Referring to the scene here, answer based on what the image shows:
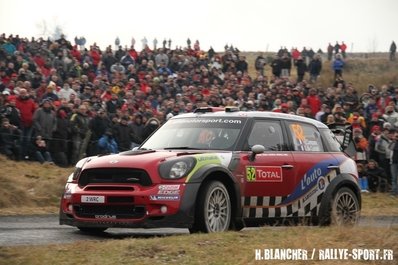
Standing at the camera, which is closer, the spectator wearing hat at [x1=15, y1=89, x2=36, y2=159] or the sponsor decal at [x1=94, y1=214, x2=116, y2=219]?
the sponsor decal at [x1=94, y1=214, x2=116, y2=219]

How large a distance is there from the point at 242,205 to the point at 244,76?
19.5 m

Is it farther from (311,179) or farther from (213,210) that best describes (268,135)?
(213,210)

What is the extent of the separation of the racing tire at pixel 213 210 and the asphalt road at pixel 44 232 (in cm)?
92

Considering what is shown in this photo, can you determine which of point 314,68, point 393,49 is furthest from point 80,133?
point 393,49

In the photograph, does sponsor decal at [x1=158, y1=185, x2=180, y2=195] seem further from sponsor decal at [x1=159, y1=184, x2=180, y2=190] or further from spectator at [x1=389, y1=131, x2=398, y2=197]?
spectator at [x1=389, y1=131, x2=398, y2=197]

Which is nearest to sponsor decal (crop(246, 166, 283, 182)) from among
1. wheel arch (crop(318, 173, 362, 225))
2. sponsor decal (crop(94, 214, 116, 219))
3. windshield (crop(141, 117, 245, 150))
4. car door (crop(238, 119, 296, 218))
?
car door (crop(238, 119, 296, 218))

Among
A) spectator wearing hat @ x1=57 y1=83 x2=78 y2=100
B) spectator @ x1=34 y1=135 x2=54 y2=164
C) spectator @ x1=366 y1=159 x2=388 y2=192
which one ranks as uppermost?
spectator wearing hat @ x1=57 y1=83 x2=78 y2=100

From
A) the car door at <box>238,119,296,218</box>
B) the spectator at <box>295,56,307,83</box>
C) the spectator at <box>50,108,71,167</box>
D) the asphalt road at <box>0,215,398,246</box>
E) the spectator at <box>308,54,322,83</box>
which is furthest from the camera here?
the spectator at <box>308,54,322,83</box>

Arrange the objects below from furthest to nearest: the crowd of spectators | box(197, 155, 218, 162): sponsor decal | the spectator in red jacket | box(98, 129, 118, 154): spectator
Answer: the spectator in red jacket → box(98, 129, 118, 154): spectator → the crowd of spectators → box(197, 155, 218, 162): sponsor decal

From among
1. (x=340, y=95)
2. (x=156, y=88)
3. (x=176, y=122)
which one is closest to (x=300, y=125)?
(x=176, y=122)

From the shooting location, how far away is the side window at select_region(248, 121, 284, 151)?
11938 millimetres

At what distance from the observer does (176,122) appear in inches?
493

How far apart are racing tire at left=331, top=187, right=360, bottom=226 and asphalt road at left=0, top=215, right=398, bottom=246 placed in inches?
26.1

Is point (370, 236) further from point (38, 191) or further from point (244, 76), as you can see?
point (244, 76)
